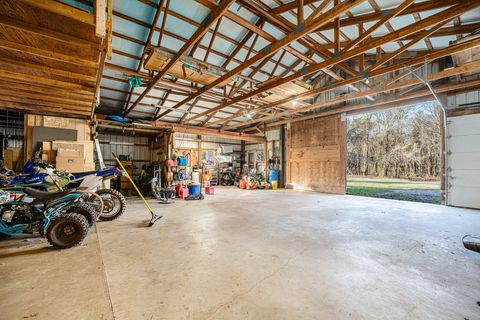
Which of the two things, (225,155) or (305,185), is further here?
(225,155)

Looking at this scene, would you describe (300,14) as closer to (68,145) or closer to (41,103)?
(41,103)

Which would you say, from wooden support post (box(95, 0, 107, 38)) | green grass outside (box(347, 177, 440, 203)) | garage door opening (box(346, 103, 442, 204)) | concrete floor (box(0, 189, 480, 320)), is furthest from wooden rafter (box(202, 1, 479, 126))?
garage door opening (box(346, 103, 442, 204))

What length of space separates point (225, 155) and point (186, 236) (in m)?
9.67

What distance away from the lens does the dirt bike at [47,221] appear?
262 centimetres

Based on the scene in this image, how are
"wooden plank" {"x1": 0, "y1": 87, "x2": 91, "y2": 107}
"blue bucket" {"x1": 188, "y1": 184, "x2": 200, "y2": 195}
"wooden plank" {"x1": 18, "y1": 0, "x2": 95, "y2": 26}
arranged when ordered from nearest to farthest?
1. "wooden plank" {"x1": 18, "y1": 0, "x2": 95, "y2": 26}
2. "wooden plank" {"x1": 0, "y1": 87, "x2": 91, "y2": 107}
3. "blue bucket" {"x1": 188, "y1": 184, "x2": 200, "y2": 195}

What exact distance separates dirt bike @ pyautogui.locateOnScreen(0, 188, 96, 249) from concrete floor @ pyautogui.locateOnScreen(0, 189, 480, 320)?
184 mm

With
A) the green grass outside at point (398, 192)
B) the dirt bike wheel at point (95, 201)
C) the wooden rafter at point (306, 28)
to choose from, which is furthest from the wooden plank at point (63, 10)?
the green grass outside at point (398, 192)

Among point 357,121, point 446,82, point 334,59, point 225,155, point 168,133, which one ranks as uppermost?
point 357,121

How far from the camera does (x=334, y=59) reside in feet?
12.8

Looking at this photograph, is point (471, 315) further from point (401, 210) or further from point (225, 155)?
point (225, 155)

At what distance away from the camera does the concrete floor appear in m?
1.52

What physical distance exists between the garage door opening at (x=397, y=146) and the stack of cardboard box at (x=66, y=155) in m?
15.5

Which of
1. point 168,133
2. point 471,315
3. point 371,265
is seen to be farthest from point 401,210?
point 168,133

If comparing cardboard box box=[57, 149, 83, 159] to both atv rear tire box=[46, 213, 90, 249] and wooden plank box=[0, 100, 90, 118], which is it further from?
atv rear tire box=[46, 213, 90, 249]
